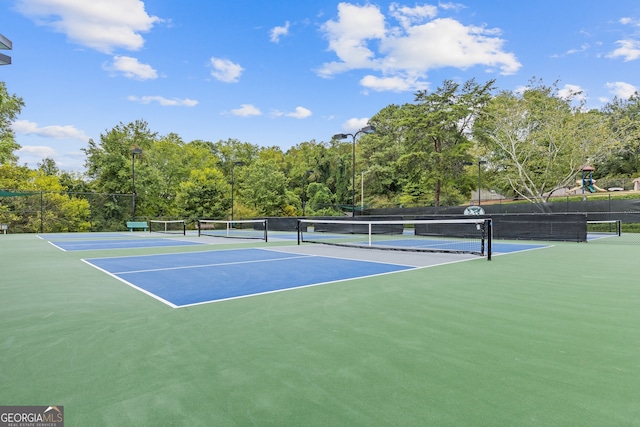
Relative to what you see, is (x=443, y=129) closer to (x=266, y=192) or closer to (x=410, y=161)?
(x=410, y=161)

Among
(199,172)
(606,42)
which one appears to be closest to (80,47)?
(199,172)

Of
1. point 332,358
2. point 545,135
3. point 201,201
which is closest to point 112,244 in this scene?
point 332,358

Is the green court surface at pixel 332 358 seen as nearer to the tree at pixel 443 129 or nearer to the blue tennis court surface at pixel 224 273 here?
the blue tennis court surface at pixel 224 273

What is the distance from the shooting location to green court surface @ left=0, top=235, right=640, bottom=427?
1.87 metres

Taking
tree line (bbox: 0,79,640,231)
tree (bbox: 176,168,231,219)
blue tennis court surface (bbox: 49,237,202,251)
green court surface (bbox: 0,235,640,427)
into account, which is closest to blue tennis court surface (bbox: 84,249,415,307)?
green court surface (bbox: 0,235,640,427)

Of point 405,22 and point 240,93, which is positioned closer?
point 405,22

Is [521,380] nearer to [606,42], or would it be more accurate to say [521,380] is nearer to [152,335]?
[152,335]

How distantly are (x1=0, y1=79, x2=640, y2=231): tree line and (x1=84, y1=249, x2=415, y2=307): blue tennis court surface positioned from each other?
1521cm

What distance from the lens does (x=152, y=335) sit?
311 centimetres

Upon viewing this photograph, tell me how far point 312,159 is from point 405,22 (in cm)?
3265

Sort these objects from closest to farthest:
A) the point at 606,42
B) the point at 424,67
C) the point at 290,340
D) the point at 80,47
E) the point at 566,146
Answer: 1. the point at 290,340
2. the point at 80,47
3. the point at 566,146
4. the point at 606,42
5. the point at 424,67

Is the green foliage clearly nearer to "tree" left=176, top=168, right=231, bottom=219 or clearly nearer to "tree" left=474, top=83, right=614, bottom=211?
"tree" left=176, top=168, right=231, bottom=219

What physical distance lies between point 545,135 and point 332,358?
28.5 metres

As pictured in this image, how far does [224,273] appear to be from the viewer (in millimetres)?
6500
